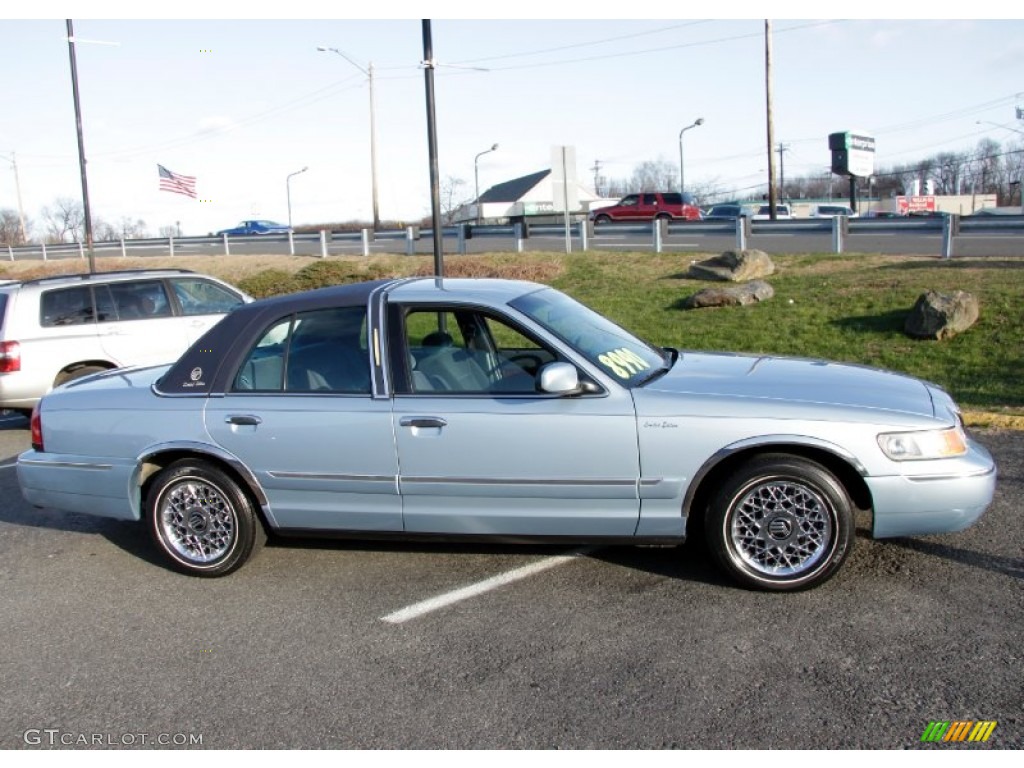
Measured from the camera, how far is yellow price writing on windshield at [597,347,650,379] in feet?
16.5

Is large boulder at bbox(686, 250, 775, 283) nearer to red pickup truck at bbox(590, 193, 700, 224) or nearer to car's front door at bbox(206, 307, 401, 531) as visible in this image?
car's front door at bbox(206, 307, 401, 531)

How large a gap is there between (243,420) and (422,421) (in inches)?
41.0

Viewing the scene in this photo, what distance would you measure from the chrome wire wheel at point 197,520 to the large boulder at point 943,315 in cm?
905

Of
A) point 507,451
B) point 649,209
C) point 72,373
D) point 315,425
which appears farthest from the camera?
point 649,209

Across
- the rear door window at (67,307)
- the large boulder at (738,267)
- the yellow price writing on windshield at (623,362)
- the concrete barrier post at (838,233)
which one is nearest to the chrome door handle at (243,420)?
the yellow price writing on windshield at (623,362)

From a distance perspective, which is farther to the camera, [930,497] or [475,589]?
[475,589]

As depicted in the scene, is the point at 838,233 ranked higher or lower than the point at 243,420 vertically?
higher

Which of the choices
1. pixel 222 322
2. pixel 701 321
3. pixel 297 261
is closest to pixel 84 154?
pixel 297 261

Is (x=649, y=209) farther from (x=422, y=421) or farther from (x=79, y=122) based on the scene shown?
(x=422, y=421)

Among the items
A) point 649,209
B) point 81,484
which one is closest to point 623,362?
point 81,484

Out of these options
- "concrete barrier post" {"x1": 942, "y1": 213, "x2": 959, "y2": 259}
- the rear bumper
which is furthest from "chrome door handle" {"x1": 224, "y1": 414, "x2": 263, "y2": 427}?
"concrete barrier post" {"x1": 942, "y1": 213, "x2": 959, "y2": 259}

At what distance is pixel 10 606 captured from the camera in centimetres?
514

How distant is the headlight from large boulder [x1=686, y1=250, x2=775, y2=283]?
12096 mm

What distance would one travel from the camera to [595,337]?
17.8 ft
